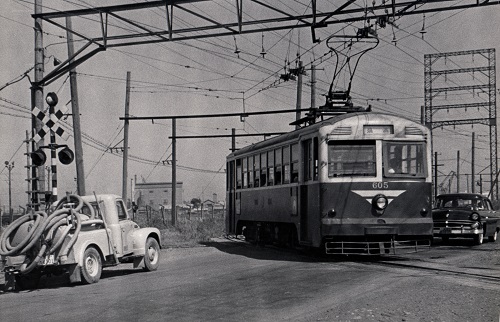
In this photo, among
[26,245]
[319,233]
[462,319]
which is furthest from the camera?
[319,233]

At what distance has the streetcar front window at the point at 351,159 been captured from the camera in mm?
15820

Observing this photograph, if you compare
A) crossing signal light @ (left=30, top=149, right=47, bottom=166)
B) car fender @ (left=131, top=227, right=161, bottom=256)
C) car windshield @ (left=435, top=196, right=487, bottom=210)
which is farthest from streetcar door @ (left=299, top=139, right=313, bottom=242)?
car windshield @ (left=435, top=196, right=487, bottom=210)

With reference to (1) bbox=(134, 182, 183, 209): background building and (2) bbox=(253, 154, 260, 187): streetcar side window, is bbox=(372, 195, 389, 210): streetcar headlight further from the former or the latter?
(1) bbox=(134, 182, 183, 209): background building

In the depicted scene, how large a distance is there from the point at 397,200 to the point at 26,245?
7.94m

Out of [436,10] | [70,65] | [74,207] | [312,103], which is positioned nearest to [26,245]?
[74,207]

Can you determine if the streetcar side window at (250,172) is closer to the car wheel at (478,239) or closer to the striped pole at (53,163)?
the car wheel at (478,239)

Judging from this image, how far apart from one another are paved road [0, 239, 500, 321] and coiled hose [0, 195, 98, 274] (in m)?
0.68

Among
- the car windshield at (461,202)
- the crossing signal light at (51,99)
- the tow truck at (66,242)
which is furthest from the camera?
the car windshield at (461,202)

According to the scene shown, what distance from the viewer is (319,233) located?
15.7 metres

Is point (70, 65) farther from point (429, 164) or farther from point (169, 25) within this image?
point (429, 164)

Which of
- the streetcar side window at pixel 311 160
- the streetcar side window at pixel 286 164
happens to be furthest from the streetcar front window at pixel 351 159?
the streetcar side window at pixel 286 164

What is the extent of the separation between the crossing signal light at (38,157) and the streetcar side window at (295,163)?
19.5 ft

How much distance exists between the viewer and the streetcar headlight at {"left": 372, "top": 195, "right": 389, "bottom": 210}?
15.6 meters

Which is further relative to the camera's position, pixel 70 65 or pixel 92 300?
pixel 70 65
